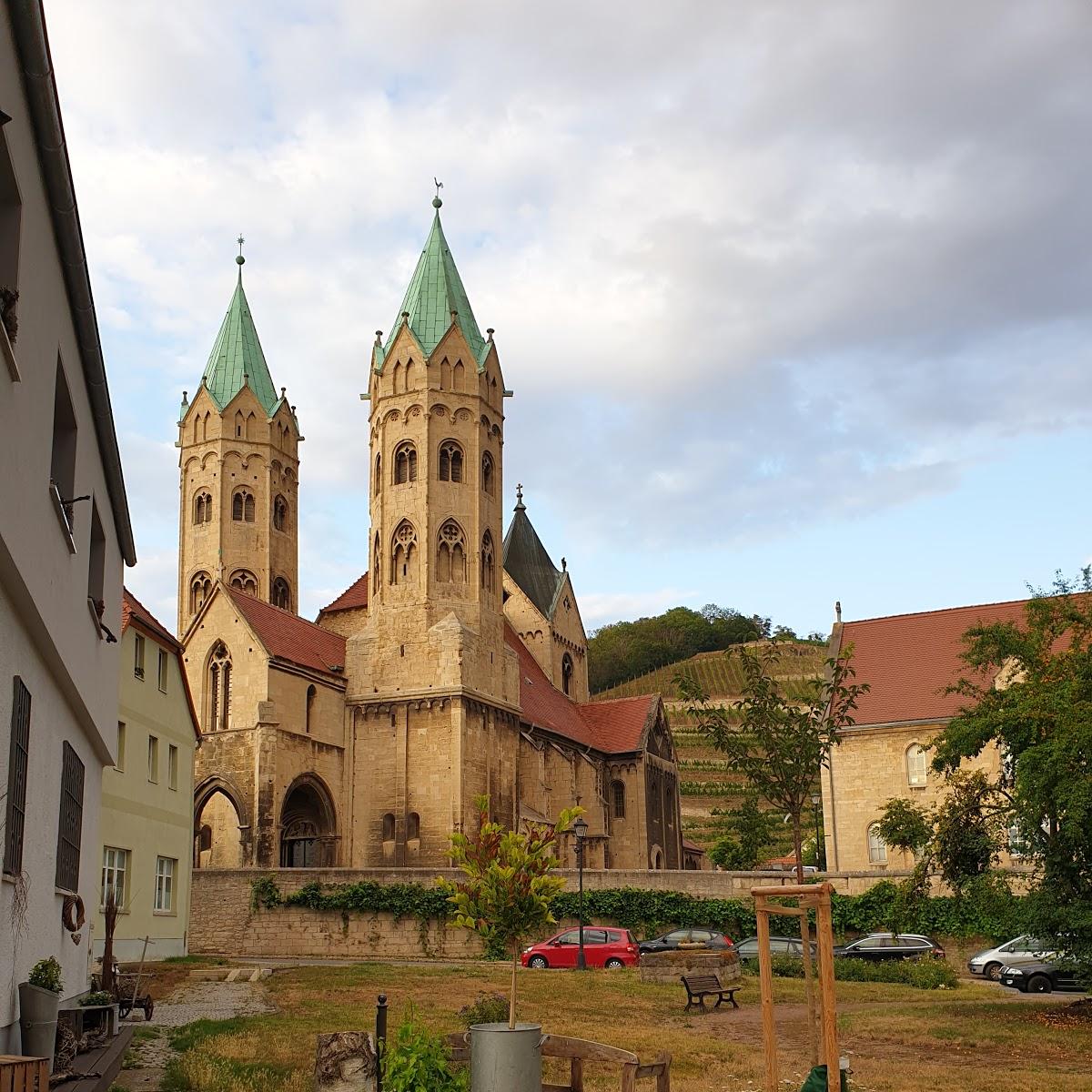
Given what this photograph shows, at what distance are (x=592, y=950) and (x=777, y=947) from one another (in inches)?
187

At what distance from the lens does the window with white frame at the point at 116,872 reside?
88.9 feet

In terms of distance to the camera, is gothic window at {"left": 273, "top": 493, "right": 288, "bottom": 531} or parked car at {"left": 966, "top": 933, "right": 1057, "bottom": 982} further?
gothic window at {"left": 273, "top": 493, "right": 288, "bottom": 531}

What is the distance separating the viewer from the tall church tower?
62.3 m

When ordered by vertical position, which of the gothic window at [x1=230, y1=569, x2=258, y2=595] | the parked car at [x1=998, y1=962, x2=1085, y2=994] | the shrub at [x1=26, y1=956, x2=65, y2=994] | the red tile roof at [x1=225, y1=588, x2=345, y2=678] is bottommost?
the parked car at [x1=998, y1=962, x2=1085, y2=994]

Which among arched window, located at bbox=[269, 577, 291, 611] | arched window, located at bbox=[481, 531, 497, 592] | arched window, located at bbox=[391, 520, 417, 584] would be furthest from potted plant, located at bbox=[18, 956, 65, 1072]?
arched window, located at bbox=[269, 577, 291, 611]

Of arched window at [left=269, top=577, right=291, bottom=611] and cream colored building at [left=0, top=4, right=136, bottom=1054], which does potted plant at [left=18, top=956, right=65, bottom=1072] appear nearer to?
cream colored building at [left=0, top=4, right=136, bottom=1054]

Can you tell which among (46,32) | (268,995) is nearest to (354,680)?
(268,995)

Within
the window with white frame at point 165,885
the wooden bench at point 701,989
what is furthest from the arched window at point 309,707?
the wooden bench at point 701,989

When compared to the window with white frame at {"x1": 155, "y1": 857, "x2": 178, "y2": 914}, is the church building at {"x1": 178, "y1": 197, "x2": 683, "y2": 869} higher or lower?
higher

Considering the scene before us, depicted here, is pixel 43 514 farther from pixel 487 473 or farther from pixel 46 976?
pixel 487 473

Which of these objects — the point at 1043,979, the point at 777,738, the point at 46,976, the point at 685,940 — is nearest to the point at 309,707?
the point at 685,940

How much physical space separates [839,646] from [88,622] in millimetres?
40136

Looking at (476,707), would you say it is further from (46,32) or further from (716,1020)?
(46,32)

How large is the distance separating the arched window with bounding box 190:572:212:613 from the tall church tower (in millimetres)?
42
